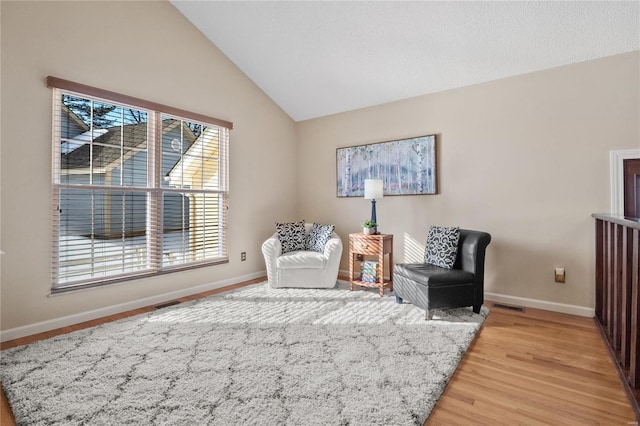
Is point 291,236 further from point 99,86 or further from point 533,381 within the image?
point 533,381

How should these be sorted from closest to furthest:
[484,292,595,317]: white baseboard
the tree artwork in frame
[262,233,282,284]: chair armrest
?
[484,292,595,317]: white baseboard, the tree artwork in frame, [262,233,282,284]: chair armrest

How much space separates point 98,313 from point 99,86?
228cm

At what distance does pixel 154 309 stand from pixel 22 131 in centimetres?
202

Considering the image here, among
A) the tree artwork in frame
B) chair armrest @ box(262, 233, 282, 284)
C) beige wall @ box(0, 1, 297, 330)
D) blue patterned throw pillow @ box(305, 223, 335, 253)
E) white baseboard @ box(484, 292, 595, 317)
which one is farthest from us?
blue patterned throw pillow @ box(305, 223, 335, 253)

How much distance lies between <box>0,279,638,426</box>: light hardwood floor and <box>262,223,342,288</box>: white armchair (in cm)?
190

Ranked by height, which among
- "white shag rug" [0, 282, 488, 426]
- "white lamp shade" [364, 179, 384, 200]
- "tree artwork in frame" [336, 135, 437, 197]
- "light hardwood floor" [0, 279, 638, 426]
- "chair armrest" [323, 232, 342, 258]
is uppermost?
"tree artwork in frame" [336, 135, 437, 197]

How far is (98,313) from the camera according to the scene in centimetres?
314

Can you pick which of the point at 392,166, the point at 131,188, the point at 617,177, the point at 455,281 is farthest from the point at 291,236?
the point at 617,177

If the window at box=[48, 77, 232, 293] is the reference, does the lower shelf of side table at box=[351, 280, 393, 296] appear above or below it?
below

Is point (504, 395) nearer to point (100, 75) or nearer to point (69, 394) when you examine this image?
point (69, 394)

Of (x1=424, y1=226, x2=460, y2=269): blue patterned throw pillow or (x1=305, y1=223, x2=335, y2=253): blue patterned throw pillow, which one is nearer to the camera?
(x1=424, y1=226, x2=460, y2=269): blue patterned throw pillow

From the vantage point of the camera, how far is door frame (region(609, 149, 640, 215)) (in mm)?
2941

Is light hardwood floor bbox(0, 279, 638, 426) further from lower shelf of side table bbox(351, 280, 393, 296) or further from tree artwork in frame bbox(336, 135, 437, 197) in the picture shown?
tree artwork in frame bbox(336, 135, 437, 197)

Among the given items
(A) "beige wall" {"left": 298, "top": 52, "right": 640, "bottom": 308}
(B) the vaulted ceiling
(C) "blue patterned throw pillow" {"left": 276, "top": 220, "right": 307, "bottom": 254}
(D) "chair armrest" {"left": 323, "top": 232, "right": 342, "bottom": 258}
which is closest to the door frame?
(A) "beige wall" {"left": 298, "top": 52, "right": 640, "bottom": 308}
